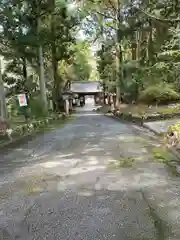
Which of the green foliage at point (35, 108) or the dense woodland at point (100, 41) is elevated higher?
the dense woodland at point (100, 41)

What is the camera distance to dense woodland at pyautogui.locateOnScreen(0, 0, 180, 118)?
1499 centimetres

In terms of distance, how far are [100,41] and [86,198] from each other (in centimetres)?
3208

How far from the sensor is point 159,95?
84.5 feet

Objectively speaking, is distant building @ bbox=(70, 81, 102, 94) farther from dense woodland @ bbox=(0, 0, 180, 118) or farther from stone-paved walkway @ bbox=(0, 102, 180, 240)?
stone-paved walkway @ bbox=(0, 102, 180, 240)

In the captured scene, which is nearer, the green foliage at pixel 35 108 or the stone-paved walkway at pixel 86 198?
the stone-paved walkway at pixel 86 198

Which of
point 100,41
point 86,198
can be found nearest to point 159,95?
point 100,41

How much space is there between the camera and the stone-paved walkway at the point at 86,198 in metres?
4.18

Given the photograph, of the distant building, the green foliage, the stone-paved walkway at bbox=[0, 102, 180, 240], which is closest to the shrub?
the green foliage

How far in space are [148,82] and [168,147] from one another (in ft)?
48.8

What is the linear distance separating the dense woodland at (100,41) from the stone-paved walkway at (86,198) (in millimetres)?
6013

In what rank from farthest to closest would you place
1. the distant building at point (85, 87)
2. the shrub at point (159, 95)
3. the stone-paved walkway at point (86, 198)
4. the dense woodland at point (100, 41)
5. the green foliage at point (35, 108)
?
1. the distant building at point (85, 87)
2. the shrub at point (159, 95)
3. the green foliage at point (35, 108)
4. the dense woodland at point (100, 41)
5. the stone-paved walkway at point (86, 198)

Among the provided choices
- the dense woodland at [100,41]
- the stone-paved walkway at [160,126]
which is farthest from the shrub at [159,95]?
the stone-paved walkway at [160,126]

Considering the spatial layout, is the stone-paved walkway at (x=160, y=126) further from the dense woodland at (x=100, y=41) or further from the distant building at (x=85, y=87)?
the distant building at (x=85, y=87)

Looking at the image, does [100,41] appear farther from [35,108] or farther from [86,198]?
[86,198]
